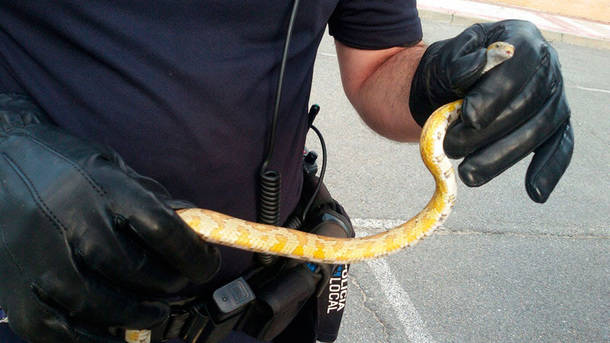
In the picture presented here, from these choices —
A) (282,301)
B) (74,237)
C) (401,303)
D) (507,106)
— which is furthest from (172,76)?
(401,303)

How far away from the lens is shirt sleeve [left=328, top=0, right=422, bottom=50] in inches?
55.4

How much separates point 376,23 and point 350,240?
26.7 inches

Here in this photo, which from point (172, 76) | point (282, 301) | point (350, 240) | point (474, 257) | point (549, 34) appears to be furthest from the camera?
point (549, 34)

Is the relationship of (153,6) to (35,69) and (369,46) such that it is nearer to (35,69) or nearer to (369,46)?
(35,69)

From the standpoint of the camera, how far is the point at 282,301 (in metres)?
1.24

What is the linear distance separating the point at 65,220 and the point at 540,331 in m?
2.96

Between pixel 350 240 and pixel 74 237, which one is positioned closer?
pixel 74 237

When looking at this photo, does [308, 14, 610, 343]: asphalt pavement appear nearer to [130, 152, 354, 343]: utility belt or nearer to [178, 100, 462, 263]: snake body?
[130, 152, 354, 343]: utility belt

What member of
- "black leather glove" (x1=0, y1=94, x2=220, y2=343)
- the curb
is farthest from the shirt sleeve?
the curb

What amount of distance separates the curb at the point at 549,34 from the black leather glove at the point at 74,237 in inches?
409

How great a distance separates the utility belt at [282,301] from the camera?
3.82 ft

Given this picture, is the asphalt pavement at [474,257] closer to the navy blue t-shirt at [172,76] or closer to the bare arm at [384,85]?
the bare arm at [384,85]

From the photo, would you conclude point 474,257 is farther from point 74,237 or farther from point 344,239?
point 74,237

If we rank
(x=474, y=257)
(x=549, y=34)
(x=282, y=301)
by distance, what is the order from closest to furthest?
1. (x=282, y=301)
2. (x=474, y=257)
3. (x=549, y=34)
